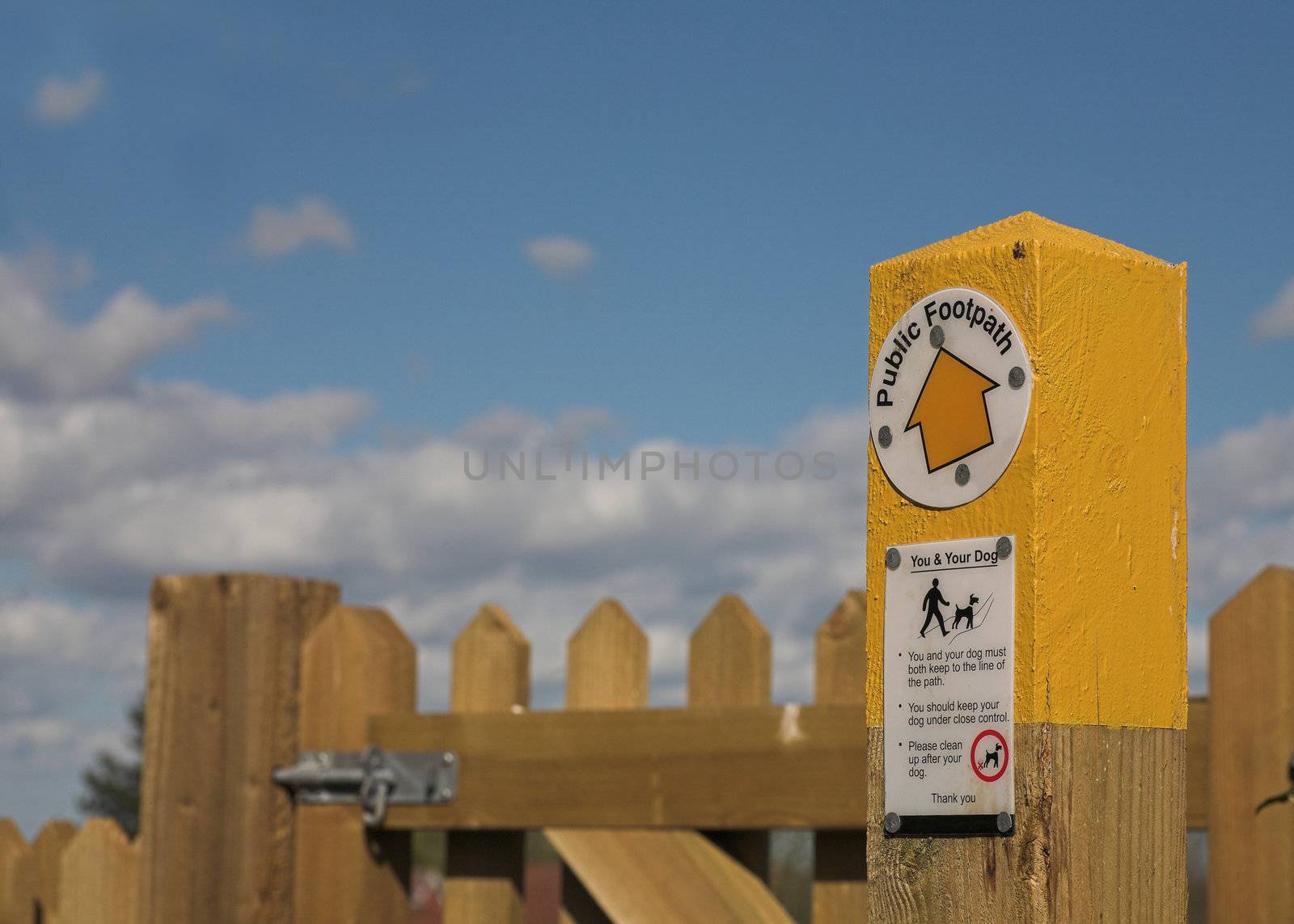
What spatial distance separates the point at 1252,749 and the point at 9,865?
403 cm

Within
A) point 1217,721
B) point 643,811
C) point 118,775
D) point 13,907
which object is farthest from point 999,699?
point 118,775

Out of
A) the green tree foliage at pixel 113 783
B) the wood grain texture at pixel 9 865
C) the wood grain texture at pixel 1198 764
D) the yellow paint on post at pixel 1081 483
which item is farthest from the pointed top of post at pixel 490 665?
the green tree foliage at pixel 113 783

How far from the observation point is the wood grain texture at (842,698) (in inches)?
112

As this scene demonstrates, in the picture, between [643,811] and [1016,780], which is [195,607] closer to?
[643,811]

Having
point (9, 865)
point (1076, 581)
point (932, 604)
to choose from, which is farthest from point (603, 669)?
point (9, 865)

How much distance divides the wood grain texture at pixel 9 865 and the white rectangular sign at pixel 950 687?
399 cm

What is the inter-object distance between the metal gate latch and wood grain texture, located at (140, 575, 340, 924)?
2.7 inches

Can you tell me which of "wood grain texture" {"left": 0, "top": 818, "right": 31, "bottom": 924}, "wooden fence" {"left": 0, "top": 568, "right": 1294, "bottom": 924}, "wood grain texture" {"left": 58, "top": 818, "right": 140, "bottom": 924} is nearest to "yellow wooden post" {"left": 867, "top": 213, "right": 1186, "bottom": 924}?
"wooden fence" {"left": 0, "top": 568, "right": 1294, "bottom": 924}

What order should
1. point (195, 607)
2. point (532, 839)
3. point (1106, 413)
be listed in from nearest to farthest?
1. point (1106, 413)
2. point (195, 607)
3. point (532, 839)

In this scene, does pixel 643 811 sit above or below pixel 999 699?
below

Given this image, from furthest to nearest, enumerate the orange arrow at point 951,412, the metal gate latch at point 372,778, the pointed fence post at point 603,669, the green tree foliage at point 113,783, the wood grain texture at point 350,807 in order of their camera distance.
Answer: the green tree foliage at point 113,783 → the wood grain texture at point 350,807 → the metal gate latch at point 372,778 → the pointed fence post at point 603,669 → the orange arrow at point 951,412

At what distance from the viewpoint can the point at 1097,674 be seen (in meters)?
1.66

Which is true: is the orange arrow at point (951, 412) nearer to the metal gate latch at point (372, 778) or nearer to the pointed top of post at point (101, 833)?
the metal gate latch at point (372, 778)

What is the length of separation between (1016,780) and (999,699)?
91 millimetres
